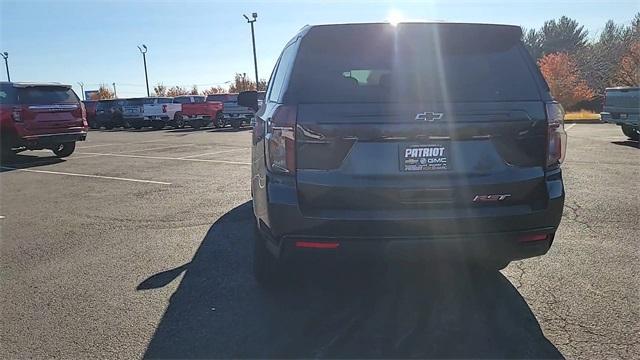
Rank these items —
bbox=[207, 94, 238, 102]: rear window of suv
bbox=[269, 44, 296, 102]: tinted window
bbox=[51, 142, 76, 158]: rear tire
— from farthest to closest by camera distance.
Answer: bbox=[207, 94, 238, 102]: rear window of suv < bbox=[51, 142, 76, 158]: rear tire < bbox=[269, 44, 296, 102]: tinted window

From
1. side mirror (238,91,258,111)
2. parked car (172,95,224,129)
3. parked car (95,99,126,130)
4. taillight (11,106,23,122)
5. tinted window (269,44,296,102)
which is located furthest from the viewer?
parked car (95,99,126,130)

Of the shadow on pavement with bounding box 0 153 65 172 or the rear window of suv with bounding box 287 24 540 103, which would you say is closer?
the rear window of suv with bounding box 287 24 540 103

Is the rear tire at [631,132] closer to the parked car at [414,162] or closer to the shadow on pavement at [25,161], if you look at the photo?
the parked car at [414,162]

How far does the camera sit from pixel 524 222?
9.70 ft

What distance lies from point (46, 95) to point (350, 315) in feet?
40.0

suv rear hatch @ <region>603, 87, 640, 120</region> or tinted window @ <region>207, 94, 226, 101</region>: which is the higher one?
tinted window @ <region>207, 94, 226, 101</region>

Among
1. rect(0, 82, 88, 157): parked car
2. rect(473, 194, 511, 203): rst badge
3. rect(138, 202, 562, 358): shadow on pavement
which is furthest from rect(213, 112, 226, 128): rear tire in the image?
rect(473, 194, 511, 203): rst badge

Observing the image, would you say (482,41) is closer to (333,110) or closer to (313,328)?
(333,110)

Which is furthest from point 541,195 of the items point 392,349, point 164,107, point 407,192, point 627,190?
point 164,107

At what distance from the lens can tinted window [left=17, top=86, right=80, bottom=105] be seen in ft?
40.8

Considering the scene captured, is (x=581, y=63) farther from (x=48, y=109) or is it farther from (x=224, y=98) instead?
(x=48, y=109)

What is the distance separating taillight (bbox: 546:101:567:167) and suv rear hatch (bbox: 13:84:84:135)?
12.6 m

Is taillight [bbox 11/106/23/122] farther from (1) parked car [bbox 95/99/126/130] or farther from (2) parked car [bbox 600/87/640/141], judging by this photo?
(1) parked car [bbox 95/99/126/130]

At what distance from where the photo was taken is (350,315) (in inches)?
133
